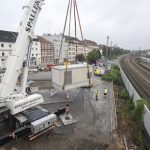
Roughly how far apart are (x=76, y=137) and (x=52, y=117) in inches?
83.3

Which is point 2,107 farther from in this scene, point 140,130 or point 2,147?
point 140,130

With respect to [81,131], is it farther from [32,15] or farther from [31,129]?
[32,15]

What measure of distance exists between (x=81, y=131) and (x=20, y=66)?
6300mm

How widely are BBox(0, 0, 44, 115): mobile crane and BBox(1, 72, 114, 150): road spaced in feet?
7.88

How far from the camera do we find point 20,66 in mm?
13492

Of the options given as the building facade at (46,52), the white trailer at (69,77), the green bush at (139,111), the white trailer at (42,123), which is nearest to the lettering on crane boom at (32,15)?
the white trailer at (42,123)

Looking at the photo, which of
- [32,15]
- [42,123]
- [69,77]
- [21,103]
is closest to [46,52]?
[69,77]

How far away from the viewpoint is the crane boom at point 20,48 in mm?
12852

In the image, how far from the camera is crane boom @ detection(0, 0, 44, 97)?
12852 millimetres

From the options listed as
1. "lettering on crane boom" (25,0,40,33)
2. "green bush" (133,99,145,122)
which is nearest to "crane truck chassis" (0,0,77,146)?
A: "lettering on crane boom" (25,0,40,33)

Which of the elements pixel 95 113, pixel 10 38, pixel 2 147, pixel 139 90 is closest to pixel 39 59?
pixel 10 38

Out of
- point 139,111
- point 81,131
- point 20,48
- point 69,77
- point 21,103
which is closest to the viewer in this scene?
point 21,103

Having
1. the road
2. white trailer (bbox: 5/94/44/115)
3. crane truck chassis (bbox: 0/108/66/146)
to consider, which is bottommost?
the road

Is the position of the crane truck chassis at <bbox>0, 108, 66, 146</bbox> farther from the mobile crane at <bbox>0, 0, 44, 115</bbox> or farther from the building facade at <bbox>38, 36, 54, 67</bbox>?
the building facade at <bbox>38, 36, 54, 67</bbox>
